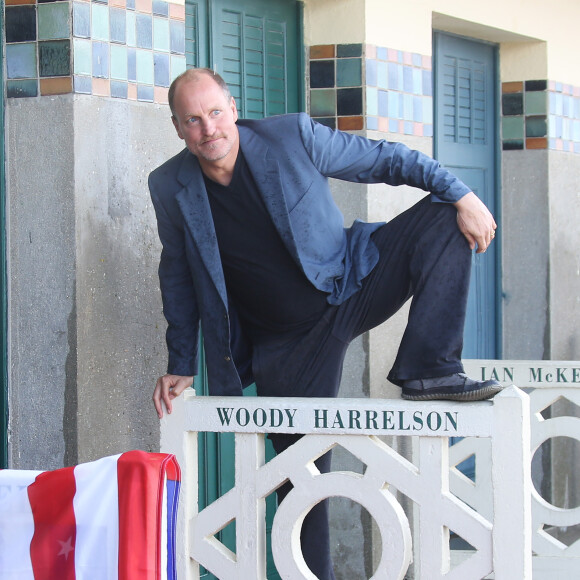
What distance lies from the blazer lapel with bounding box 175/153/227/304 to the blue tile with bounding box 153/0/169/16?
0.90 metres

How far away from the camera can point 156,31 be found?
13.5 ft

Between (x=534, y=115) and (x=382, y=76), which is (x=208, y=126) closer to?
(x=382, y=76)

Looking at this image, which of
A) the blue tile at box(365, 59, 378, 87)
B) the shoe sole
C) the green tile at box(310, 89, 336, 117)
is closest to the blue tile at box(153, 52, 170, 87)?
the green tile at box(310, 89, 336, 117)

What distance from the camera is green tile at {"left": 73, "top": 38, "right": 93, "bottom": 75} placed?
3.85 m

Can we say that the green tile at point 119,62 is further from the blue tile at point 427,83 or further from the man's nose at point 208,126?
the blue tile at point 427,83

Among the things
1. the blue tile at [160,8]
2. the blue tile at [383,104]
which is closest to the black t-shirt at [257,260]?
the blue tile at [160,8]

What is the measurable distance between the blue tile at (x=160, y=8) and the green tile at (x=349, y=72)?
1.08 metres

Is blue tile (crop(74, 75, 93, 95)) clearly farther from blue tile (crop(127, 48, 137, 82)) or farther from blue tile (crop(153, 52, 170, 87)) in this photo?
blue tile (crop(153, 52, 170, 87))

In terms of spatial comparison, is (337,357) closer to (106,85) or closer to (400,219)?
(400,219)

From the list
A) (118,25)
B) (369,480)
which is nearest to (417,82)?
(118,25)

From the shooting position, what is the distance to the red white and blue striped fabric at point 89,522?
255 cm

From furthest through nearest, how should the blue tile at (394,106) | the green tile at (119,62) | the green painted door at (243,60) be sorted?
the blue tile at (394,106) < the green painted door at (243,60) < the green tile at (119,62)

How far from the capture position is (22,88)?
3.92 metres

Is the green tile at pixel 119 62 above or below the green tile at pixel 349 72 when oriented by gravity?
below
